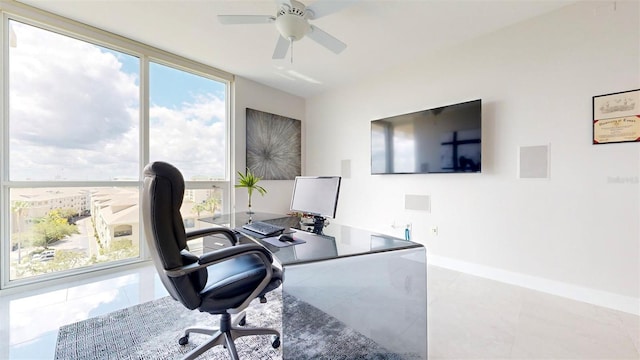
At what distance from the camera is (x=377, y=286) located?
1.60 metres

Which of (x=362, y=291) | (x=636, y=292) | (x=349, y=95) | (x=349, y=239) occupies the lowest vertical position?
(x=636, y=292)

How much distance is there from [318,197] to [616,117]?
2.67 metres

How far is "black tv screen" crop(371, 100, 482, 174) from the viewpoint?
2891 millimetres

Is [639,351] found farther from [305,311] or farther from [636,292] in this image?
[305,311]

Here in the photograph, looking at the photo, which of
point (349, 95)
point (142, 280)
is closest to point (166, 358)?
point (142, 280)

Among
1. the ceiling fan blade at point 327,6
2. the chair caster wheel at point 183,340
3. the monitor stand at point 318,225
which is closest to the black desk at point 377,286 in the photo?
the monitor stand at point 318,225

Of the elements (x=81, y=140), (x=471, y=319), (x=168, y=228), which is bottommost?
(x=471, y=319)

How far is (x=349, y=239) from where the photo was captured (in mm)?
1754

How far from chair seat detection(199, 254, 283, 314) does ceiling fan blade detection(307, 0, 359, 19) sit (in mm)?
1898

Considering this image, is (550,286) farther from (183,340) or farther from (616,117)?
(183,340)

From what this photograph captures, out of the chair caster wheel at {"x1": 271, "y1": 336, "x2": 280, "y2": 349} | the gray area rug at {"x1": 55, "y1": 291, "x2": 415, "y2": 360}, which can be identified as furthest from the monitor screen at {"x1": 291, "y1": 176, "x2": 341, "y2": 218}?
the chair caster wheel at {"x1": 271, "y1": 336, "x2": 280, "y2": 349}

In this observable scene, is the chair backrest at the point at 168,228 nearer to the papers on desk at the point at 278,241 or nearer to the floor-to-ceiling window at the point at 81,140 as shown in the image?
the papers on desk at the point at 278,241

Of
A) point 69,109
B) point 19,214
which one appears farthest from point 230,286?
point 69,109

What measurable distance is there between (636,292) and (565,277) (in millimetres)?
426
